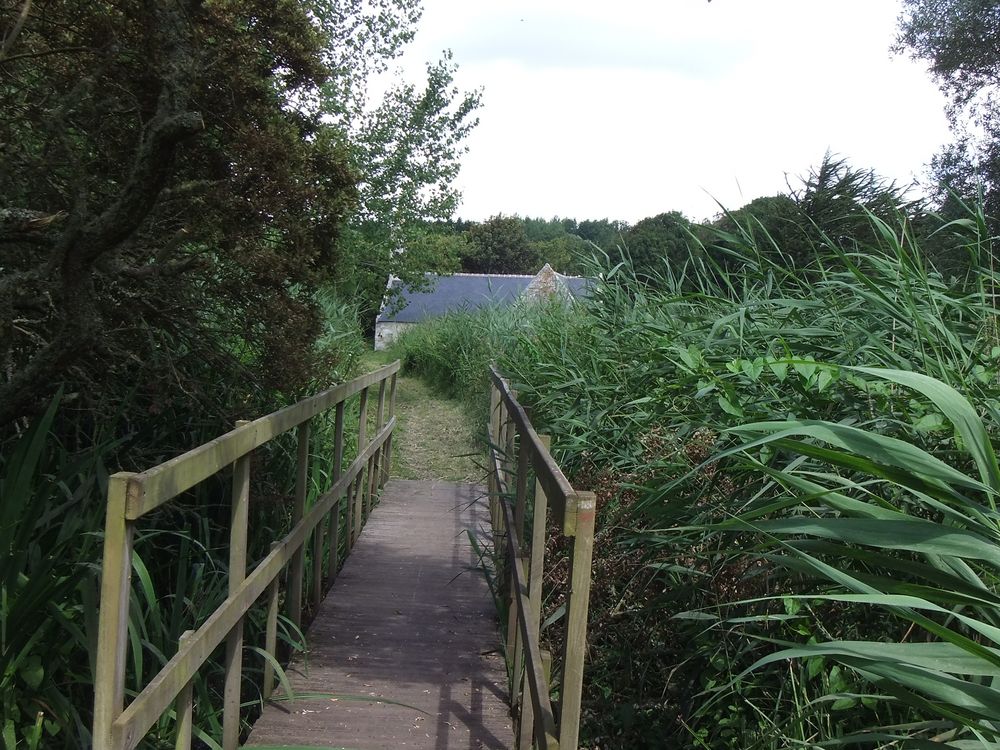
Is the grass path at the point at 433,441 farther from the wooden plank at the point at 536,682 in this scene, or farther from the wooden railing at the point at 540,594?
the wooden plank at the point at 536,682

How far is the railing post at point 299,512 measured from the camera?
3.95 m

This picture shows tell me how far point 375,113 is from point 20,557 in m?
12.0

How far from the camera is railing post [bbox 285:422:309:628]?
155 inches

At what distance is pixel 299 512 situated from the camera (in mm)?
3939

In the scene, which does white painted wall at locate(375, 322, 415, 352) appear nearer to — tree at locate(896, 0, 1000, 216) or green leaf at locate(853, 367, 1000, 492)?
tree at locate(896, 0, 1000, 216)

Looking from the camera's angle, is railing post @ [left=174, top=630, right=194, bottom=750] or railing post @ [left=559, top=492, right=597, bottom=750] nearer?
railing post @ [left=559, top=492, right=597, bottom=750]

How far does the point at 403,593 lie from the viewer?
16.8 ft

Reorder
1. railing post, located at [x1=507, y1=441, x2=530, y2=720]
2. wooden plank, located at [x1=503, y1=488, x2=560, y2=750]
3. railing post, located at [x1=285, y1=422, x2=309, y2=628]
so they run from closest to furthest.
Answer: wooden plank, located at [x1=503, y1=488, x2=560, y2=750], railing post, located at [x1=507, y1=441, x2=530, y2=720], railing post, located at [x1=285, y1=422, x2=309, y2=628]

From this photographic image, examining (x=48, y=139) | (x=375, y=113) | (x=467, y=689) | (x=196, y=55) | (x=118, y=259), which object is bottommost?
(x=467, y=689)

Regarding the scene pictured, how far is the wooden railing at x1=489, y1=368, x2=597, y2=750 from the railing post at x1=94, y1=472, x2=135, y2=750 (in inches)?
37.3

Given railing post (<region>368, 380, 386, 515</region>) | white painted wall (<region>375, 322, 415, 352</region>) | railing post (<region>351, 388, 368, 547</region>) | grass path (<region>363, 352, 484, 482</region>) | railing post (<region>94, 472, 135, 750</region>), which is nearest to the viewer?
railing post (<region>94, 472, 135, 750</region>)

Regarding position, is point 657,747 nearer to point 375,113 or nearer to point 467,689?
point 467,689

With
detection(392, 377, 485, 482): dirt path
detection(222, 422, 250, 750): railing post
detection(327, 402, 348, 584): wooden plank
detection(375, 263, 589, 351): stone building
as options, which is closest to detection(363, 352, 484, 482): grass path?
detection(392, 377, 485, 482): dirt path

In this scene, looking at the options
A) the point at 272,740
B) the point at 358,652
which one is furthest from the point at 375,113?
the point at 272,740
